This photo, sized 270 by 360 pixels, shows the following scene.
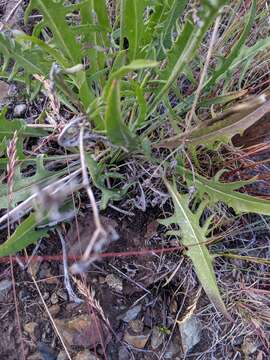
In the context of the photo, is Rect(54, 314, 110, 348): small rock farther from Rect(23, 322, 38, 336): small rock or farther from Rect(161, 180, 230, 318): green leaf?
Rect(161, 180, 230, 318): green leaf

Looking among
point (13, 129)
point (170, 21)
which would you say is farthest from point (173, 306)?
point (170, 21)

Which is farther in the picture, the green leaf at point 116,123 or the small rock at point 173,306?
the small rock at point 173,306

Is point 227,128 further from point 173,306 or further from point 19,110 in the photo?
point 19,110

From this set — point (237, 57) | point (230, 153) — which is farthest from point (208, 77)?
point (230, 153)

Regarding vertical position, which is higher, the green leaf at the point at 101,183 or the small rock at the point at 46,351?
the green leaf at the point at 101,183

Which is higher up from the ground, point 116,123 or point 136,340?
point 116,123

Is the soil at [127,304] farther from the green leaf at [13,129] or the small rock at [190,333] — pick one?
the green leaf at [13,129]

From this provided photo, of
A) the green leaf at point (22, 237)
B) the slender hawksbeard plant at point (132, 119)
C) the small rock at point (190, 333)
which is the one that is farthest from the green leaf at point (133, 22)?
the small rock at point (190, 333)
